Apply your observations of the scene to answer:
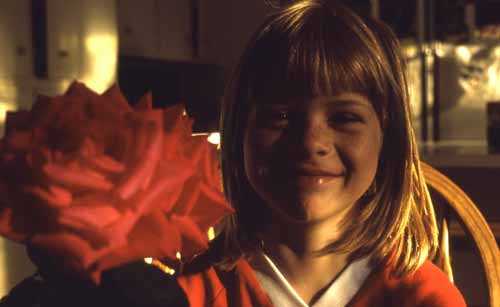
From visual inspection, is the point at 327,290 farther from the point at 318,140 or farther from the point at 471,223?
the point at 471,223

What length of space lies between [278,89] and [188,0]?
3818mm

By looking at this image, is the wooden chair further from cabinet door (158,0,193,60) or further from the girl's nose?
cabinet door (158,0,193,60)

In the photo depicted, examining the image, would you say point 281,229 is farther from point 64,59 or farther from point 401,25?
point 401,25

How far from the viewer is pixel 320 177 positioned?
542 millimetres

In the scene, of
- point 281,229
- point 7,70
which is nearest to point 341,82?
point 281,229

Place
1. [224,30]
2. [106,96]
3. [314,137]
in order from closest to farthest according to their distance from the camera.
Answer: [106,96]
[314,137]
[224,30]

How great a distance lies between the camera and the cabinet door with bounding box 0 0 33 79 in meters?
2.67

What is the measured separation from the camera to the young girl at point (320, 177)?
0.55m

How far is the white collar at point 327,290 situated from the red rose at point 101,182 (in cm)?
32

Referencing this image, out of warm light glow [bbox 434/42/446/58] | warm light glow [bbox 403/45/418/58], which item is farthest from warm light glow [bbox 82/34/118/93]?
warm light glow [bbox 434/42/446/58]

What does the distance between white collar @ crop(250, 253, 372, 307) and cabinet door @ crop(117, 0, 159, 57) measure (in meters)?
3.01

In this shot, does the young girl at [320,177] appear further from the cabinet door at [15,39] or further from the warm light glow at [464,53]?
the warm light glow at [464,53]

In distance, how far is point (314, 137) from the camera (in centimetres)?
54

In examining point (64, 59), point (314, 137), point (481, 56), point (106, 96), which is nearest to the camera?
point (106, 96)
